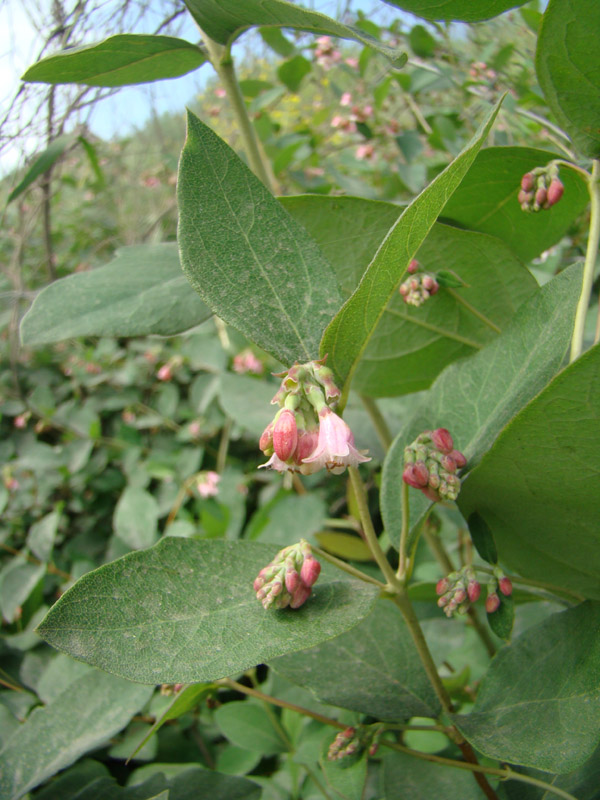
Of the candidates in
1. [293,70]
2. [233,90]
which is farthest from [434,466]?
[293,70]

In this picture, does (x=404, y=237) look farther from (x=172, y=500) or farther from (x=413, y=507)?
(x=172, y=500)

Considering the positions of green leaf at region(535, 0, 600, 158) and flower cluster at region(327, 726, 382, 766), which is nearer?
green leaf at region(535, 0, 600, 158)

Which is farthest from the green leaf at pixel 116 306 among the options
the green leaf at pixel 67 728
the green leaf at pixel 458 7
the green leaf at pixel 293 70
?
the green leaf at pixel 293 70

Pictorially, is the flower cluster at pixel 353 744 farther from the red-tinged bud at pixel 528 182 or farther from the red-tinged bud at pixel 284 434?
the red-tinged bud at pixel 528 182

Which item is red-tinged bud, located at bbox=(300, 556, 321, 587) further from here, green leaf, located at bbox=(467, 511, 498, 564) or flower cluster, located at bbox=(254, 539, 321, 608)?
green leaf, located at bbox=(467, 511, 498, 564)

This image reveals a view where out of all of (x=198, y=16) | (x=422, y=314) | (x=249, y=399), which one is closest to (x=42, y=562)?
(x=249, y=399)

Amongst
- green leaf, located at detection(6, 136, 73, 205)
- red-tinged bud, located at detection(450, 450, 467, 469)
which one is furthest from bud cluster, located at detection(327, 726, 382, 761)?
green leaf, located at detection(6, 136, 73, 205)

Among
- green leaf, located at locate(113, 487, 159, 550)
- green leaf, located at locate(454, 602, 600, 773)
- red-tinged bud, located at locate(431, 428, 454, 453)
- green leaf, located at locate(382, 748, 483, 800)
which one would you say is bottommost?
green leaf, located at locate(113, 487, 159, 550)

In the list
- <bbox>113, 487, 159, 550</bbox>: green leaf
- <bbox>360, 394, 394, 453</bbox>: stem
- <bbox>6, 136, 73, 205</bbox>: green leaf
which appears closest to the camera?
<bbox>6, 136, 73, 205</bbox>: green leaf
